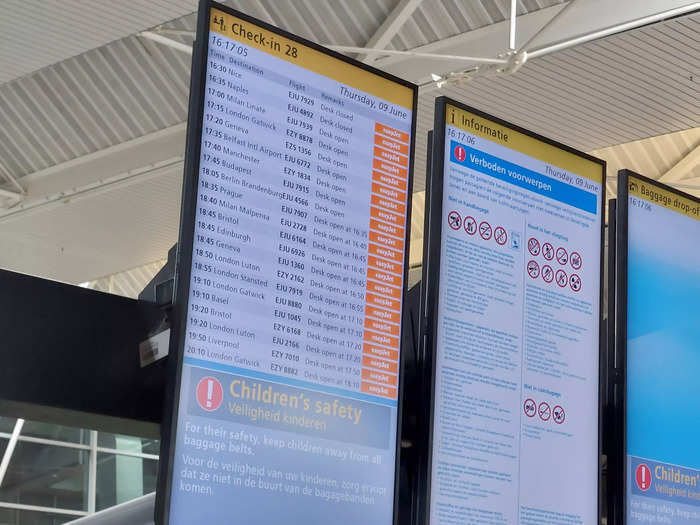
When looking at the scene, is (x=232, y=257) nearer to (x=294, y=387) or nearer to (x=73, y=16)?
(x=294, y=387)

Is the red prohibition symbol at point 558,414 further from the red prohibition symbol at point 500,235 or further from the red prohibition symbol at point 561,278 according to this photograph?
the red prohibition symbol at point 500,235

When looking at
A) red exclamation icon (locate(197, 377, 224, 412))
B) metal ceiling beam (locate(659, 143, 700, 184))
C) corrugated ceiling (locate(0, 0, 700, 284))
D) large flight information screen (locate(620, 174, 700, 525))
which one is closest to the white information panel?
large flight information screen (locate(620, 174, 700, 525))

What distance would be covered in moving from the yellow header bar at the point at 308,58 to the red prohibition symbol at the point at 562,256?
107cm

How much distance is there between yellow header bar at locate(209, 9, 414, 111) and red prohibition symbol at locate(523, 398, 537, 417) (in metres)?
1.46

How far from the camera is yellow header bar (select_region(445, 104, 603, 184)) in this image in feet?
17.4

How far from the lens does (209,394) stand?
13.4ft

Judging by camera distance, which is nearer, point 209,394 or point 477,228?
point 209,394

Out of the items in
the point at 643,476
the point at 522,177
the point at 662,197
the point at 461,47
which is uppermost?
the point at 461,47

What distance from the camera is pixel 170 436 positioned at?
393 centimetres

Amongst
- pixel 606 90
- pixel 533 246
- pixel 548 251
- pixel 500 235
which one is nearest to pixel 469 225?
pixel 500 235

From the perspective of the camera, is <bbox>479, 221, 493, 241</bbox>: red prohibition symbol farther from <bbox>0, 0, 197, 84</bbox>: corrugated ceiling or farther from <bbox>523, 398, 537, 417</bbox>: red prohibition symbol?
<bbox>0, 0, 197, 84</bbox>: corrugated ceiling

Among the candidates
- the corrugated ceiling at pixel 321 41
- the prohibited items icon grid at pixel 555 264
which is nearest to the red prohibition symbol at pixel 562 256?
the prohibited items icon grid at pixel 555 264

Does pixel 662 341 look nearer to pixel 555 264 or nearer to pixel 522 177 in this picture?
pixel 555 264

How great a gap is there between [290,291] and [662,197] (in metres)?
2.61
